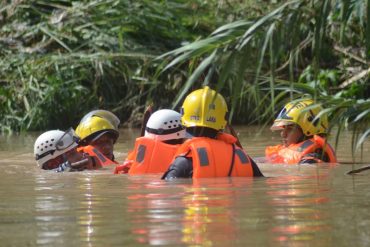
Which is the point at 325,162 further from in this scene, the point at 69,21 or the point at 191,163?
the point at 69,21

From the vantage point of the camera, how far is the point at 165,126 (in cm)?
1058

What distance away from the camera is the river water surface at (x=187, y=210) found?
6.07m

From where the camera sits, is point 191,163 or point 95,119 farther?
point 95,119

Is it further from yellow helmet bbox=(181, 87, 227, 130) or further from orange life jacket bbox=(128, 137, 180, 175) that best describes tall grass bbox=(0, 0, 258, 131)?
yellow helmet bbox=(181, 87, 227, 130)

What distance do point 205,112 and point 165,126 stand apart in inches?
59.1

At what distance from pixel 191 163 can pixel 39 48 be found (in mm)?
11997

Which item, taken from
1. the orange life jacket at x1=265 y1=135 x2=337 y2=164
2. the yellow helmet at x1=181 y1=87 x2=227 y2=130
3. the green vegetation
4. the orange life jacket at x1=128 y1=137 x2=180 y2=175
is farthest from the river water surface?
the green vegetation

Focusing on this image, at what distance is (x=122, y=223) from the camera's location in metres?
6.70

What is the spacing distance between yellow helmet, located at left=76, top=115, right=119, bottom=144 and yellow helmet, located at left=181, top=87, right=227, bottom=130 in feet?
9.58

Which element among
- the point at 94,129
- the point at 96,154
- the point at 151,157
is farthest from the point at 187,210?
the point at 94,129

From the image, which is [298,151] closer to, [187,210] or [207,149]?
[207,149]

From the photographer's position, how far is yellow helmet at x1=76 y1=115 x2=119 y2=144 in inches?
476

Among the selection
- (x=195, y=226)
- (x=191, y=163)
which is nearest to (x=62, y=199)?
(x=191, y=163)

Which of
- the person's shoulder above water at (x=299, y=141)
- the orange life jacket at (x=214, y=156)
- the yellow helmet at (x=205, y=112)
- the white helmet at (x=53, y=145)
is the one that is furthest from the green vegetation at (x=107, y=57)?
the orange life jacket at (x=214, y=156)
